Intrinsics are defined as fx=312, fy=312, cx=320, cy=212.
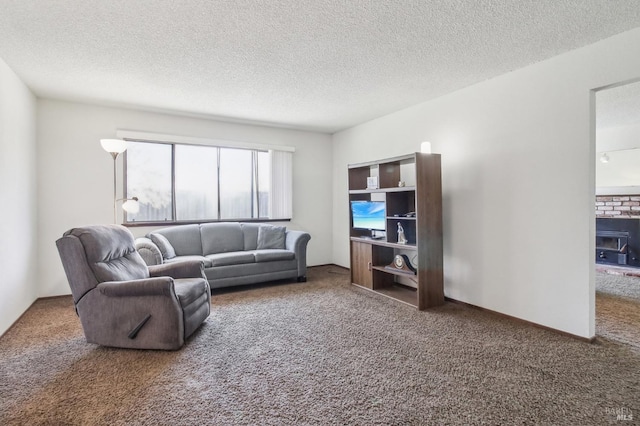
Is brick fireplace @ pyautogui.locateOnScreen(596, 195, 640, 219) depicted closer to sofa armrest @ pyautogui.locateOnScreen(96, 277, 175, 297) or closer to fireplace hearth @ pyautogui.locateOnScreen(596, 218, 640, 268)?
fireplace hearth @ pyautogui.locateOnScreen(596, 218, 640, 268)

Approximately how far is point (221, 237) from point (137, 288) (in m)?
2.28

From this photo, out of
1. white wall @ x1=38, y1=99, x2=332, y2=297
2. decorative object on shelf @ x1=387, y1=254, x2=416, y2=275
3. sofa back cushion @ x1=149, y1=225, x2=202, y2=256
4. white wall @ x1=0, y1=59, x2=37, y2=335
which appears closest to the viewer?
white wall @ x1=0, y1=59, x2=37, y2=335

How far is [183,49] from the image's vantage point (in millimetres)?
2793

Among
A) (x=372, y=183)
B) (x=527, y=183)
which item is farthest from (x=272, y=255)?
(x=527, y=183)

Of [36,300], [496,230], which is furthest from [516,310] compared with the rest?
[36,300]

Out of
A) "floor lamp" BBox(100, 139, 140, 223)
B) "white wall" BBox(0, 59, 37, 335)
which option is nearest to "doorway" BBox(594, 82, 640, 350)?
"floor lamp" BBox(100, 139, 140, 223)

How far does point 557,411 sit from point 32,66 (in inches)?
202

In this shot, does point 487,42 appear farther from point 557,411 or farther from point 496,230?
point 557,411

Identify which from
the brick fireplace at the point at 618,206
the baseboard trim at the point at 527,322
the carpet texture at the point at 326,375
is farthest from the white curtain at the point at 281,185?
the brick fireplace at the point at 618,206

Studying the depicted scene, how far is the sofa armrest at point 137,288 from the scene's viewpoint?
2555 mm

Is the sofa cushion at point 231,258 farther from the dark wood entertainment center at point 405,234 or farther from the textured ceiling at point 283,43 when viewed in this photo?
the textured ceiling at point 283,43

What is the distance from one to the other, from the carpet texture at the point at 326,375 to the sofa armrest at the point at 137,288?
0.49 meters

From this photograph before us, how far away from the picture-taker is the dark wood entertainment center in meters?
3.60

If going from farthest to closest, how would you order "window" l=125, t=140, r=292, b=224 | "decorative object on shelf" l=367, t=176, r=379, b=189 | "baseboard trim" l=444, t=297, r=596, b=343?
"window" l=125, t=140, r=292, b=224 < "decorative object on shelf" l=367, t=176, r=379, b=189 < "baseboard trim" l=444, t=297, r=596, b=343
